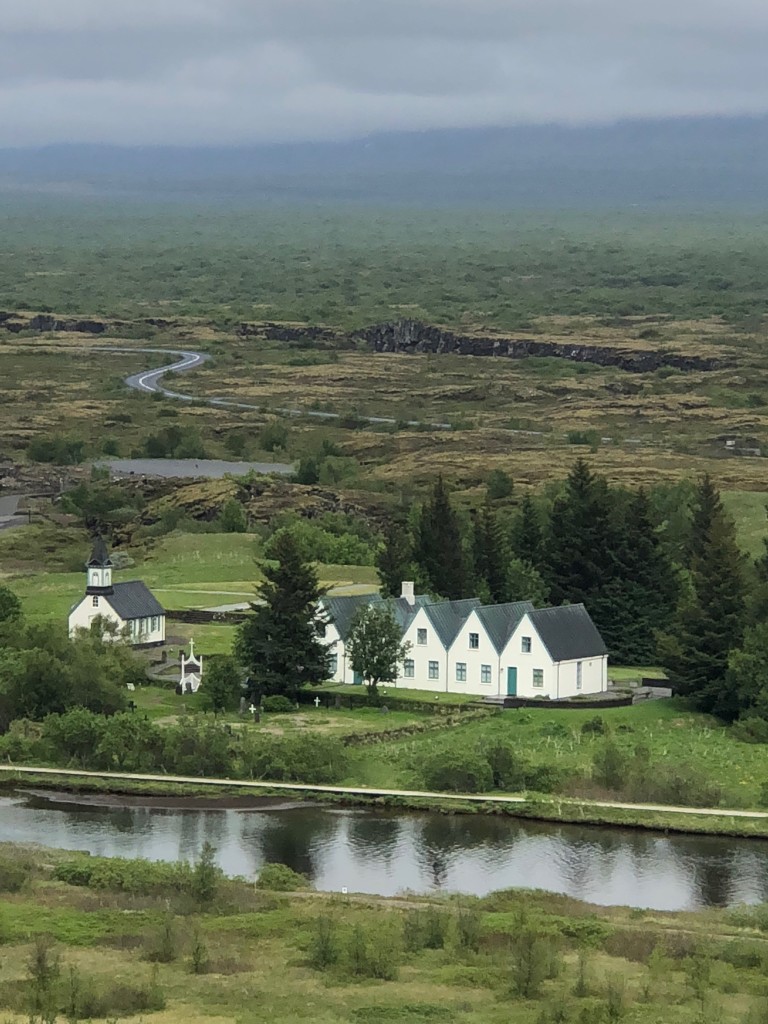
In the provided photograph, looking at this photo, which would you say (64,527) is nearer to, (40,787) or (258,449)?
(258,449)

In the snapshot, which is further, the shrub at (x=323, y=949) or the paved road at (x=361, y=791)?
the paved road at (x=361, y=791)

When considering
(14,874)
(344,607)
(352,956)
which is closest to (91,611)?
(344,607)

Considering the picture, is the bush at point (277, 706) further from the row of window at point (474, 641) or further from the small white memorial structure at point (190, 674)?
the row of window at point (474, 641)

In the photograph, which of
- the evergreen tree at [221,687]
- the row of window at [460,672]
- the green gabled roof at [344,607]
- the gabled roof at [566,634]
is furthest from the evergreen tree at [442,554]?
the evergreen tree at [221,687]

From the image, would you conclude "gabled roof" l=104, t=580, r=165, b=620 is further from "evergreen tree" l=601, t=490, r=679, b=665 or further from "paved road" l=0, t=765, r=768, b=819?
"evergreen tree" l=601, t=490, r=679, b=665

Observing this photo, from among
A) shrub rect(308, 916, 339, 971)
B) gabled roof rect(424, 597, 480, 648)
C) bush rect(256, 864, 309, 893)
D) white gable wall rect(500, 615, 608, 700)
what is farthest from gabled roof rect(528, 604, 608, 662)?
shrub rect(308, 916, 339, 971)

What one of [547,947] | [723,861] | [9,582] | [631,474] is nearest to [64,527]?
[9,582]
